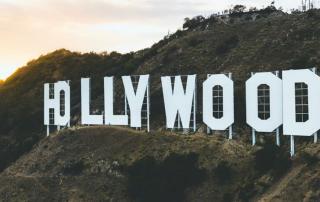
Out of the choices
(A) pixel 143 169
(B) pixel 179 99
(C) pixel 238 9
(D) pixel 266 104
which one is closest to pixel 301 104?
(D) pixel 266 104

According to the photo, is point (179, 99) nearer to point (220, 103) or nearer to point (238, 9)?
point (220, 103)

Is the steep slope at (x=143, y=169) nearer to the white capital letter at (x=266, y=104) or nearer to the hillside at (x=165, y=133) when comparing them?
the hillside at (x=165, y=133)

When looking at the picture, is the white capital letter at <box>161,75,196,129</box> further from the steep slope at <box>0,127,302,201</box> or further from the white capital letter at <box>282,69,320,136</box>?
the white capital letter at <box>282,69,320,136</box>

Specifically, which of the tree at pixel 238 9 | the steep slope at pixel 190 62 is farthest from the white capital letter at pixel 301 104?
the tree at pixel 238 9

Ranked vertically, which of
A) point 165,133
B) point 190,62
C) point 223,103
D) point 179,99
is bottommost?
point 165,133

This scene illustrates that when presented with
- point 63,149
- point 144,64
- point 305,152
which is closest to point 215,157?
point 305,152

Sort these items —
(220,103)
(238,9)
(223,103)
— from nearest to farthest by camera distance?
(223,103) < (220,103) < (238,9)
